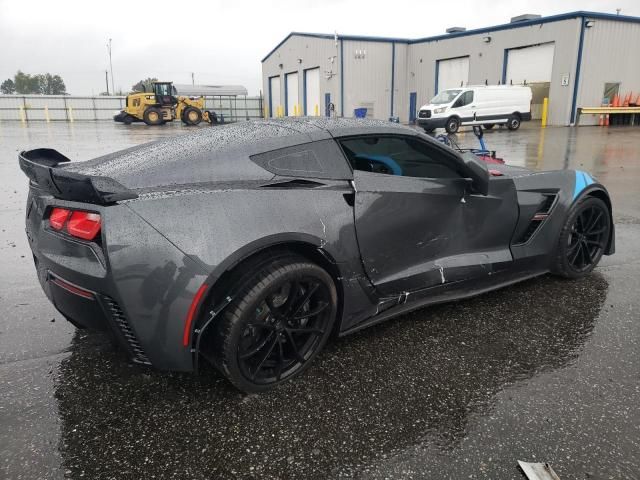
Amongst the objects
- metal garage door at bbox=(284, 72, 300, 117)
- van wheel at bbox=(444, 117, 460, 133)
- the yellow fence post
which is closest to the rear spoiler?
van wheel at bbox=(444, 117, 460, 133)

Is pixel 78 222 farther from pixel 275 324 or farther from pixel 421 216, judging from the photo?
pixel 421 216

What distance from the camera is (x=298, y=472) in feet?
6.55

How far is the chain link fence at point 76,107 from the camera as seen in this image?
42625 millimetres

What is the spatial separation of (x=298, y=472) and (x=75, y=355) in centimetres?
160

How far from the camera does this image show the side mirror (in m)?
3.16

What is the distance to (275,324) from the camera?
97.3 inches

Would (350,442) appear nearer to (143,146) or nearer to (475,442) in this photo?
(475,442)

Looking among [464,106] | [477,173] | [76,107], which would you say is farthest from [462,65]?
[76,107]

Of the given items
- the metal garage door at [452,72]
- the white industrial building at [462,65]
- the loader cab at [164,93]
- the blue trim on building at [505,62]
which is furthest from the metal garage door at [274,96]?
the blue trim on building at [505,62]

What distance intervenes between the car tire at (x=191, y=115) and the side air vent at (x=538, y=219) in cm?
3101

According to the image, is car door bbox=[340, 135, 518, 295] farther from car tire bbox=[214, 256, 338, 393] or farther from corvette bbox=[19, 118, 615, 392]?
car tire bbox=[214, 256, 338, 393]

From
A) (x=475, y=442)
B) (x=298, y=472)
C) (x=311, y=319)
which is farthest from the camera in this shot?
(x=311, y=319)

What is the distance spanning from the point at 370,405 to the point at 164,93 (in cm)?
3386

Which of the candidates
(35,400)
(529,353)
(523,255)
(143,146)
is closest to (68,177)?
(143,146)
